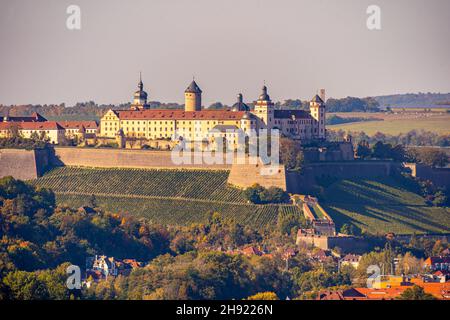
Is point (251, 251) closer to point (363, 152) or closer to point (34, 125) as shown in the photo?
point (363, 152)

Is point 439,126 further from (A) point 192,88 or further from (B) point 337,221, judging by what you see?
(B) point 337,221

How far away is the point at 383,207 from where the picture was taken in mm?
63375

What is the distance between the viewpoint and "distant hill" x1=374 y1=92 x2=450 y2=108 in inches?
5128

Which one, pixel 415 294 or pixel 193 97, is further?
pixel 193 97

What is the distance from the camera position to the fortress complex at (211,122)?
6612cm

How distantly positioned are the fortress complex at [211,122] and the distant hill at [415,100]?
5801cm

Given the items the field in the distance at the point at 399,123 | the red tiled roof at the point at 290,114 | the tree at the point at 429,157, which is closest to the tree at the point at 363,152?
the red tiled roof at the point at 290,114

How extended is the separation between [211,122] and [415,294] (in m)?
26.2

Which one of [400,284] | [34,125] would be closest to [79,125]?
[34,125]

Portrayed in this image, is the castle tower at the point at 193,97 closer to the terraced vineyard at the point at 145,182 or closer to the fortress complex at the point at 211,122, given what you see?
the fortress complex at the point at 211,122

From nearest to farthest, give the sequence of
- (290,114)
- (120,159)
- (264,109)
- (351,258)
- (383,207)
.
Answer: (351,258)
(383,207)
(264,109)
(290,114)
(120,159)
